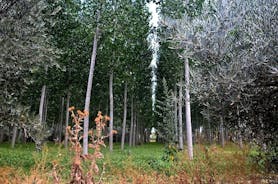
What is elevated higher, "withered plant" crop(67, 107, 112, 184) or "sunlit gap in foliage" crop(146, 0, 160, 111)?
"sunlit gap in foliage" crop(146, 0, 160, 111)

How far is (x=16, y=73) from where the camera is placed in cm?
844

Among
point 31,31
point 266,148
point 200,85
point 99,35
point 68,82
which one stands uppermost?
point 99,35

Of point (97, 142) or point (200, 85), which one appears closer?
point (97, 142)

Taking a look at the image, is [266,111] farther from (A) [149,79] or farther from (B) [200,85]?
(A) [149,79]

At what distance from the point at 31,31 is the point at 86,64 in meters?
17.0

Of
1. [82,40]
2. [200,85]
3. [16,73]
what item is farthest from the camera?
[82,40]

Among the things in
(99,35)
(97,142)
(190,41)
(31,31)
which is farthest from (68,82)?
(97,142)

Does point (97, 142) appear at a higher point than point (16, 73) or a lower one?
lower

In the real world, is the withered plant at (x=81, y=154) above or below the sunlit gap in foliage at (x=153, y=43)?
below

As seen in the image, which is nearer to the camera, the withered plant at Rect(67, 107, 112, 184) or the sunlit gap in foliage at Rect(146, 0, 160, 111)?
the withered plant at Rect(67, 107, 112, 184)

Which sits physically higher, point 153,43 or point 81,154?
point 153,43

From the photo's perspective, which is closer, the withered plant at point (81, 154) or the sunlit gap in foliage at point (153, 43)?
the withered plant at point (81, 154)

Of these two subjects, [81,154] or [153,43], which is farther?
[153,43]

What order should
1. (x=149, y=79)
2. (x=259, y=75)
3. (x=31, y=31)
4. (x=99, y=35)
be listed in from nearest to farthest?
(x=259, y=75) → (x=31, y=31) → (x=99, y=35) → (x=149, y=79)
